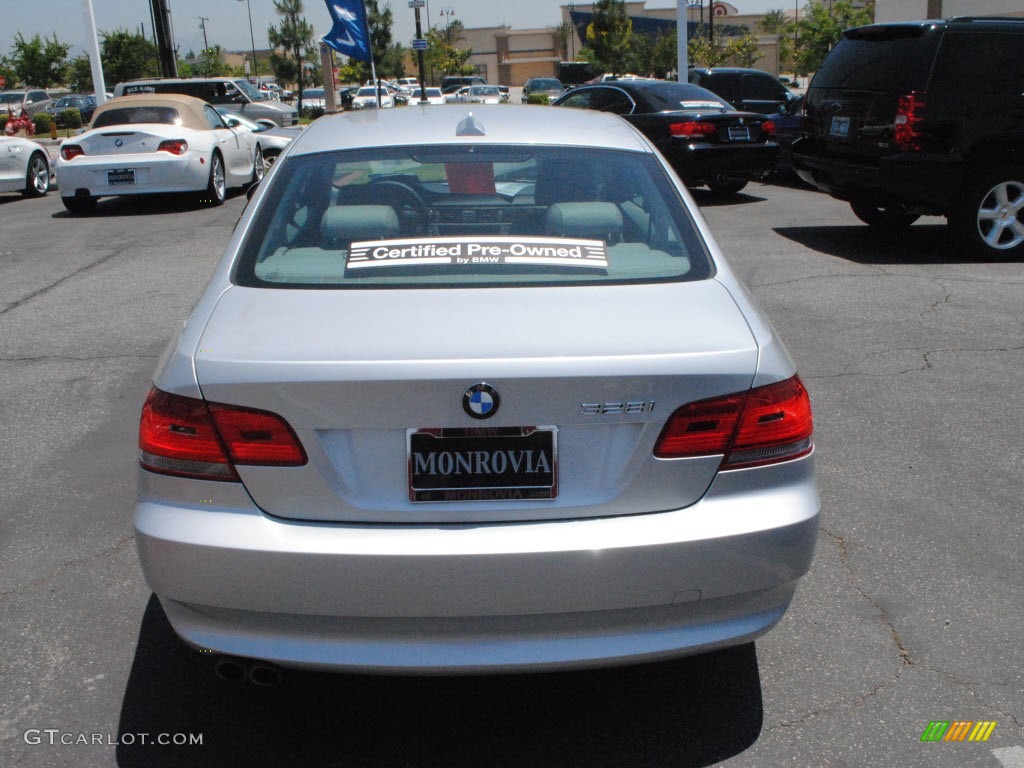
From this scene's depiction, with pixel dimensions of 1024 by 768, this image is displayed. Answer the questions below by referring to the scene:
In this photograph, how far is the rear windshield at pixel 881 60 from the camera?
855 centimetres

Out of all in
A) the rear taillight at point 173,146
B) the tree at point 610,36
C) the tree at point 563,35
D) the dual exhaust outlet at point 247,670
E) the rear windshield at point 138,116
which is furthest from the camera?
the tree at point 563,35

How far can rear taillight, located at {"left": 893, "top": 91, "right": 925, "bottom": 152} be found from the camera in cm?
851

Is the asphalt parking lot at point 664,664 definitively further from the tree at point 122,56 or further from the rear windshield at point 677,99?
the tree at point 122,56

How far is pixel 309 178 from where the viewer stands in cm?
349

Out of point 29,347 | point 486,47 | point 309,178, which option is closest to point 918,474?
point 309,178

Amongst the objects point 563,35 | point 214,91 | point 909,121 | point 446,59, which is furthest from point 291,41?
point 909,121

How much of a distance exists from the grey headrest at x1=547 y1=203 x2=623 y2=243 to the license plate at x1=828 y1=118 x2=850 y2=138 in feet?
21.9

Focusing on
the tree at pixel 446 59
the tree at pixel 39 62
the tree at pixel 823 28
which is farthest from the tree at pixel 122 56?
the tree at pixel 823 28

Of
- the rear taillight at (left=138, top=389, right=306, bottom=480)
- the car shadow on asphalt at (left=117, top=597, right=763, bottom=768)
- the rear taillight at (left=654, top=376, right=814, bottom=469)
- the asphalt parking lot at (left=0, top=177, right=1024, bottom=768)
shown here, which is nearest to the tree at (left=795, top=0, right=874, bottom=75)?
the asphalt parking lot at (left=0, top=177, right=1024, bottom=768)

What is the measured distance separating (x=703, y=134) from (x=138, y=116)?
7382 millimetres

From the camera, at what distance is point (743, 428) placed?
250 centimetres

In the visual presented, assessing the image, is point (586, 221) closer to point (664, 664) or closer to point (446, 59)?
point (664, 664)

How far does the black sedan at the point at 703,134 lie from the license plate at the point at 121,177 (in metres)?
6.50

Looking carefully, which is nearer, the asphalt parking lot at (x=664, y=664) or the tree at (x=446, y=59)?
the asphalt parking lot at (x=664, y=664)
